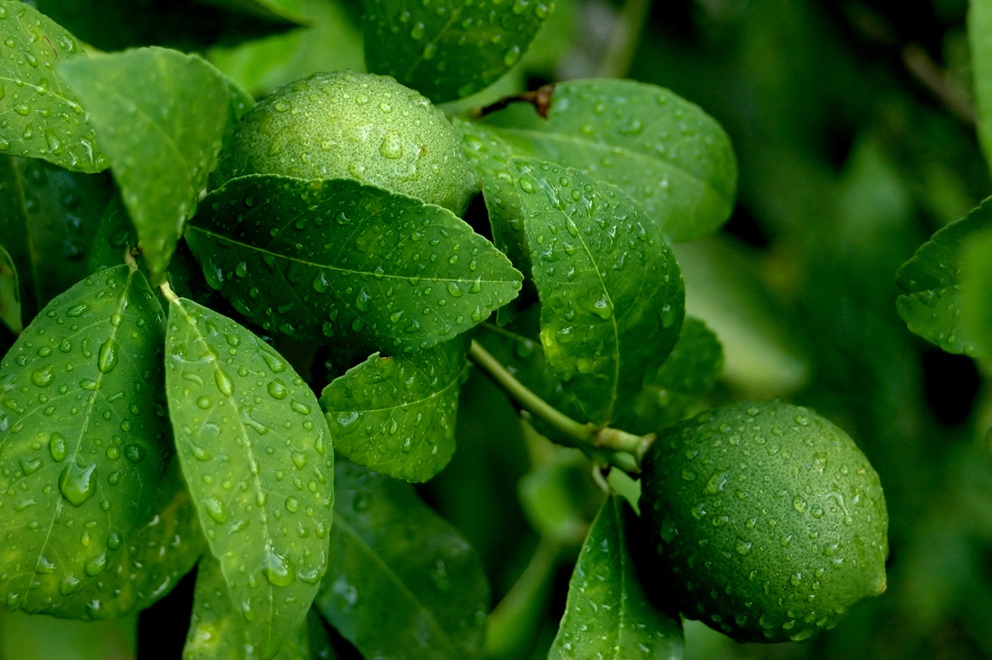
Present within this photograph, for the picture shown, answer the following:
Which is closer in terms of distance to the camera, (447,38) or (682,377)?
(447,38)

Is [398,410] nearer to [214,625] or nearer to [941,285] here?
[214,625]

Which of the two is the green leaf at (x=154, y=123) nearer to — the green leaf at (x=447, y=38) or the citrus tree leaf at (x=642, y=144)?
the green leaf at (x=447, y=38)

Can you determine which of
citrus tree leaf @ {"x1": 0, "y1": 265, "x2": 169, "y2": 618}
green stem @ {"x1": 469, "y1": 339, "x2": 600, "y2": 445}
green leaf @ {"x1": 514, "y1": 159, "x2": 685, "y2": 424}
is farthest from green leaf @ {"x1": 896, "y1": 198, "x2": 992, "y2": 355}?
citrus tree leaf @ {"x1": 0, "y1": 265, "x2": 169, "y2": 618}

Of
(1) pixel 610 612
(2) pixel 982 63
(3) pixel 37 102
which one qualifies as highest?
Answer: (2) pixel 982 63

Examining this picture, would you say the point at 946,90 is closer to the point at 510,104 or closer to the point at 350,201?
the point at 510,104

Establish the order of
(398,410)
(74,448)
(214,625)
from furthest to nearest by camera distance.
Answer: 1. (214,625)
2. (398,410)
3. (74,448)

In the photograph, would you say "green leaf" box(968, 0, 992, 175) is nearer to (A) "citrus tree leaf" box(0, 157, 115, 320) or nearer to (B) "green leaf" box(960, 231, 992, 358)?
(B) "green leaf" box(960, 231, 992, 358)

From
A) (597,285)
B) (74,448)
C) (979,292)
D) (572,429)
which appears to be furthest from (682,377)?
(74,448)
